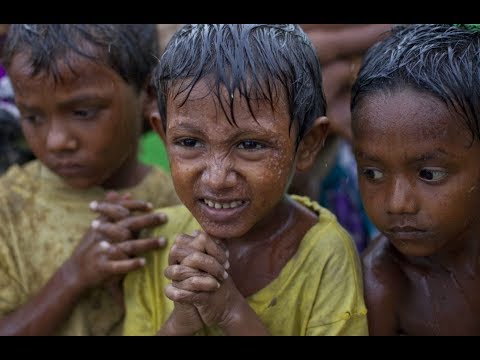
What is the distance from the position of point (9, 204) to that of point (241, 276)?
1.02 meters

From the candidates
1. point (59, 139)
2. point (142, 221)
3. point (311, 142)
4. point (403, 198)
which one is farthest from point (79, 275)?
point (403, 198)

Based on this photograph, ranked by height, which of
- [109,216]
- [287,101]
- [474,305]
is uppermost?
[287,101]

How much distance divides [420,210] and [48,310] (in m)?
1.43

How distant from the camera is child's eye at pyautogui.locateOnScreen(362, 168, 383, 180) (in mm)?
2201

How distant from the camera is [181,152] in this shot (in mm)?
2154

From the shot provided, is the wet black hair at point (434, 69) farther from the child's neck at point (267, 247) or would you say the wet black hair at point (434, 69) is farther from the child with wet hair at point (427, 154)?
the child's neck at point (267, 247)

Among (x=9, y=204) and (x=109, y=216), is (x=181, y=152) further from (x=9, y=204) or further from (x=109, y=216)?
(x=9, y=204)

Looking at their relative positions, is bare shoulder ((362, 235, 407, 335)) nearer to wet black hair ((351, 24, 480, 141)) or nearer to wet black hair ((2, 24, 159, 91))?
wet black hair ((351, 24, 480, 141))

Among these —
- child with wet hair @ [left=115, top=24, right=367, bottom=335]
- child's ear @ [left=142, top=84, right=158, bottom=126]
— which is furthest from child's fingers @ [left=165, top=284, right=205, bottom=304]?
child's ear @ [left=142, top=84, right=158, bottom=126]

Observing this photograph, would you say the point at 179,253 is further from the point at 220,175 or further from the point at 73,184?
the point at 73,184

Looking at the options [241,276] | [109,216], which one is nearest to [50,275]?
[109,216]

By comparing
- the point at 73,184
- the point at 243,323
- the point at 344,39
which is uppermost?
the point at 344,39

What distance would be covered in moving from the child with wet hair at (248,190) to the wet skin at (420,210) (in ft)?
0.48

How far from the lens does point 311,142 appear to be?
2316 mm
